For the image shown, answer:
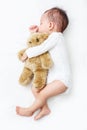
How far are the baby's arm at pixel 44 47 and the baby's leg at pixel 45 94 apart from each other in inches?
5.7

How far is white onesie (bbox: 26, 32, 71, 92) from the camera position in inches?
62.0

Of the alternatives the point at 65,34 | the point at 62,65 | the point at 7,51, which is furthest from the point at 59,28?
the point at 7,51

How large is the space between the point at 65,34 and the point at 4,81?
348 millimetres

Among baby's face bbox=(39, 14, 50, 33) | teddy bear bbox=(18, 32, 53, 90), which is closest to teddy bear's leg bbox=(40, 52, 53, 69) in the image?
teddy bear bbox=(18, 32, 53, 90)

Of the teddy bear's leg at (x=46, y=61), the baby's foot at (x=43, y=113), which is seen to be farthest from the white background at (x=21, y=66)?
the teddy bear's leg at (x=46, y=61)

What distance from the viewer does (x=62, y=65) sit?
1.58m

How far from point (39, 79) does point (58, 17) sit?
11.2 inches

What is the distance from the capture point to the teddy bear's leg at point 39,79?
1573 mm

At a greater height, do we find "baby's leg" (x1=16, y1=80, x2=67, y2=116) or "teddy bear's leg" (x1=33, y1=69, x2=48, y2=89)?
"teddy bear's leg" (x1=33, y1=69, x2=48, y2=89)

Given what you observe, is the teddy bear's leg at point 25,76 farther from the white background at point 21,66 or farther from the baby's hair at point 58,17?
the baby's hair at point 58,17

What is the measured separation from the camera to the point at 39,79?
5.17 ft

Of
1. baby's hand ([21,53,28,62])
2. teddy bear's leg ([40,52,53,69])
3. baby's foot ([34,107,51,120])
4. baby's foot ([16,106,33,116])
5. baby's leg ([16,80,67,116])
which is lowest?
baby's foot ([34,107,51,120])

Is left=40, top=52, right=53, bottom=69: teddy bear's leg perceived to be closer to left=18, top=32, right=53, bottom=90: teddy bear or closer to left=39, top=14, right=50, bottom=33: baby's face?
left=18, top=32, right=53, bottom=90: teddy bear

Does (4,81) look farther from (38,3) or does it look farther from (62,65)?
(38,3)
